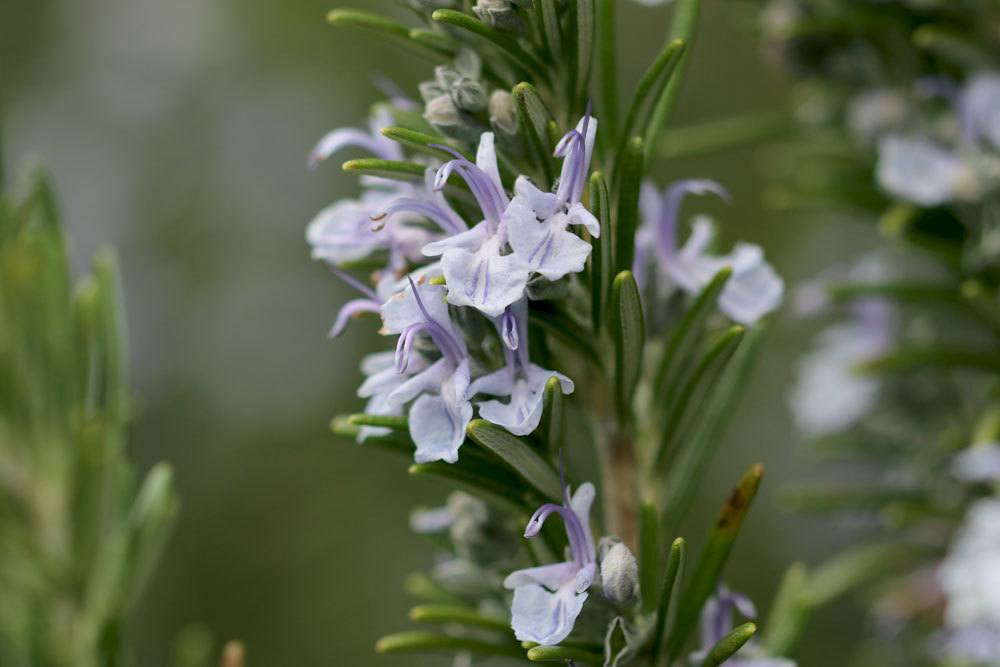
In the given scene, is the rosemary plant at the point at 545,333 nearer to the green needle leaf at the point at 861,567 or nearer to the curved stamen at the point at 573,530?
the curved stamen at the point at 573,530

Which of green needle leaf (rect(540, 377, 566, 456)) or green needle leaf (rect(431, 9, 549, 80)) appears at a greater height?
green needle leaf (rect(431, 9, 549, 80))

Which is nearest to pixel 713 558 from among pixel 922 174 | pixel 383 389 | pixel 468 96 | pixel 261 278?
pixel 383 389

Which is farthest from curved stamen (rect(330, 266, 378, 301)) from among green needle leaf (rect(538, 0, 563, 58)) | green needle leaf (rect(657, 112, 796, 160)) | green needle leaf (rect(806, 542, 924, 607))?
green needle leaf (rect(806, 542, 924, 607))

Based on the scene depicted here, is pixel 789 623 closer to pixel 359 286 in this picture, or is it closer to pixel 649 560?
pixel 649 560

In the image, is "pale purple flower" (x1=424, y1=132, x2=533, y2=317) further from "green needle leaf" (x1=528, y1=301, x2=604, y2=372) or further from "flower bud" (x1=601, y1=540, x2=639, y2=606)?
"flower bud" (x1=601, y1=540, x2=639, y2=606)

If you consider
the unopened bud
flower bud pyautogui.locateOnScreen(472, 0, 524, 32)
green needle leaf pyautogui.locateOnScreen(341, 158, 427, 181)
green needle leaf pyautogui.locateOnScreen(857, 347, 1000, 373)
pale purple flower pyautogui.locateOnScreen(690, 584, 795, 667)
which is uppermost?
flower bud pyautogui.locateOnScreen(472, 0, 524, 32)

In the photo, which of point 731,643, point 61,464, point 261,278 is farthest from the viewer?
point 261,278

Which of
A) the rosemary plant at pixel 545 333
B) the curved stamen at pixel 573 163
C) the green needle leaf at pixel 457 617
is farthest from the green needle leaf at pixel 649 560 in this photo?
the curved stamen at pixel 573 163
